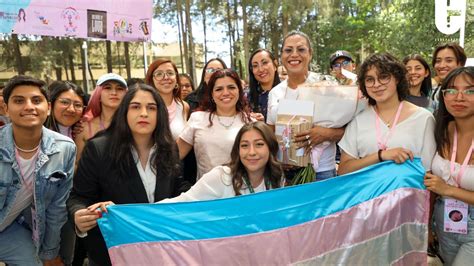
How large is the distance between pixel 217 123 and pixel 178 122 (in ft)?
A: 2.34

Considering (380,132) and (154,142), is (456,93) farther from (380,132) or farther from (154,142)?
(154,142)

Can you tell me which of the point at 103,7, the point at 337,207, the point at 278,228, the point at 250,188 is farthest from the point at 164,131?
the point at 103,7

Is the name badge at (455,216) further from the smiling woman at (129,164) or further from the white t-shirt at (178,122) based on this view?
the white t-shirt at (178,122)

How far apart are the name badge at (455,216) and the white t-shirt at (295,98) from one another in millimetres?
952

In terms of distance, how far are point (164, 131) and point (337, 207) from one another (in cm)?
137

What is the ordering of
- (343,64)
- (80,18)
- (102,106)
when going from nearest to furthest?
(102,106) → (343,64) → (80,18)

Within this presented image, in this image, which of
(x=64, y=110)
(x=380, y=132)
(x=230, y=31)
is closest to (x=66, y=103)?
(x=64, y=110)

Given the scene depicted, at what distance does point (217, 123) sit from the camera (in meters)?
3.55

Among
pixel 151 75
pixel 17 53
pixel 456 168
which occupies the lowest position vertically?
pixel 456 168

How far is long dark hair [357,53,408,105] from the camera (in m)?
2.92

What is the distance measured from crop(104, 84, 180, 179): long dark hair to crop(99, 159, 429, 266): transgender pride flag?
422mm

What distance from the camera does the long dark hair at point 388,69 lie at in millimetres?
2918

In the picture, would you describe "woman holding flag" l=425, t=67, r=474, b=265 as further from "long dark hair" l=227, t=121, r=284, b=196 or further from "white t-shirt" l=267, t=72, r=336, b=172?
"long dark hair" l=227, t=121, r=284, b=196

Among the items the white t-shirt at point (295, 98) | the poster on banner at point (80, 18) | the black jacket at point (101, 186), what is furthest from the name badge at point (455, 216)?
the poster on banner at point (80, 18)
